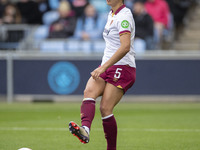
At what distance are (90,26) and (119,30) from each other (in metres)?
12.0

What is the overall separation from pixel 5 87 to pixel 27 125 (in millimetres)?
5531

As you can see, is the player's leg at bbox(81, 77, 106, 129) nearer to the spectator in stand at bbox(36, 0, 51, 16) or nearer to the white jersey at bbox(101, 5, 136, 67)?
the white jersey at bbox(101, 5, 136, 67)

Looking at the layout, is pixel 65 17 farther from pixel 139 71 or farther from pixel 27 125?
pixel 27 125

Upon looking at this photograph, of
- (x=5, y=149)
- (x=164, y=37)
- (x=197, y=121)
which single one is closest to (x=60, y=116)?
(x=197, y=121)

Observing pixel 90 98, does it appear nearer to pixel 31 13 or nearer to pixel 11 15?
pixel 11 15

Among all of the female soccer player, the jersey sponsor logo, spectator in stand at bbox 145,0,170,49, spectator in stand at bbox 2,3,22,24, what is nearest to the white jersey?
the female soccer player

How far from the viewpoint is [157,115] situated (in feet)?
42.0

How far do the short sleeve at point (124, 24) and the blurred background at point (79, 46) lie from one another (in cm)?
919

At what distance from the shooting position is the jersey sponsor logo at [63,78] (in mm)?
15836

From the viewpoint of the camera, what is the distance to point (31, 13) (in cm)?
Result: 2045

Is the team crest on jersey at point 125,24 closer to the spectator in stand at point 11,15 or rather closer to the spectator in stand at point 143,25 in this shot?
the spectator in stand at point 143,25

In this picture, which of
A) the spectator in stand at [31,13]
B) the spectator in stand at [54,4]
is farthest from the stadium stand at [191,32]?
the spectator in stand at [31,13]

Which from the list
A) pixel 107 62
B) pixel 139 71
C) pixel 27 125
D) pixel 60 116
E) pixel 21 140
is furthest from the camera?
pixel 139 71

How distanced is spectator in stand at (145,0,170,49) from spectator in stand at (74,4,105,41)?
1911mm
